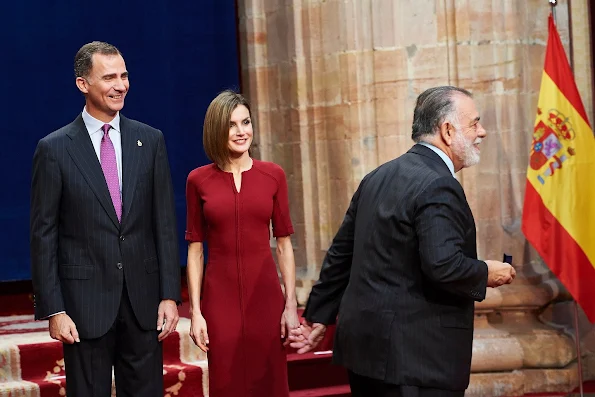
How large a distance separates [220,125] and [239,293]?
637 mm

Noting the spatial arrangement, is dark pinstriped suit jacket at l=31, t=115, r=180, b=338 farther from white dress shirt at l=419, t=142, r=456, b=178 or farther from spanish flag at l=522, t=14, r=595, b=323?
spanish flag at l=522, t=14, r=595, b=323

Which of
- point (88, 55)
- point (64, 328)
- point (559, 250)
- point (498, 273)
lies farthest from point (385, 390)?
point (559, 250)

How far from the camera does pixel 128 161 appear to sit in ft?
12.0

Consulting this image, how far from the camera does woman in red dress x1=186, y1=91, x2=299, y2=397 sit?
13.3ft

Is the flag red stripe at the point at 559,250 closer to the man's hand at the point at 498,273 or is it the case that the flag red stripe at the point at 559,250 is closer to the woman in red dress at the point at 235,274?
the woman in red dress at the point at 235,274

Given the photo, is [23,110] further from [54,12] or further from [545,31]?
[545,31]

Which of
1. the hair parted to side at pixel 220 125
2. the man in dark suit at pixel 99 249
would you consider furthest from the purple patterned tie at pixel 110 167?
the hair parted to side at pixel 220 125

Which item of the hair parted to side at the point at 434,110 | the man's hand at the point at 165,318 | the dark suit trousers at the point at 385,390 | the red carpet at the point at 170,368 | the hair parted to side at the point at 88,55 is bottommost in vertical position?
the red carpet at the point at 170,368

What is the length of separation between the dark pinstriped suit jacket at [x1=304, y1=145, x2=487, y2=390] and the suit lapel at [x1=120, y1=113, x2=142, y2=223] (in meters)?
0.82

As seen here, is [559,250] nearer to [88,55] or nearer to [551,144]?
[551,144]

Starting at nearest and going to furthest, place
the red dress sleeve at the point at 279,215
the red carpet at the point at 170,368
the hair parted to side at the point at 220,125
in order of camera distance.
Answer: the hair parted to side at the point at 220,125, the red dress sleeve at the point at 279,215, the red carpet at the point at 170,368

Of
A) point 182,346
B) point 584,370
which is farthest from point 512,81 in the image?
point 182,346

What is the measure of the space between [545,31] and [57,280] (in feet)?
12.7

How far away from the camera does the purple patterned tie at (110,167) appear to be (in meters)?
3.63
